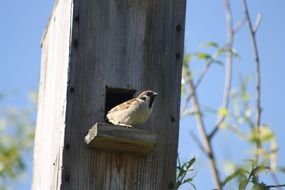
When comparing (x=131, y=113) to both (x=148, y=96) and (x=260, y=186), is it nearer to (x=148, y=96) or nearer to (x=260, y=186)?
(x=148, y=96)

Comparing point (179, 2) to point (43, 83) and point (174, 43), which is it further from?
point (43, 83)

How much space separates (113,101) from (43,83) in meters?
0.53

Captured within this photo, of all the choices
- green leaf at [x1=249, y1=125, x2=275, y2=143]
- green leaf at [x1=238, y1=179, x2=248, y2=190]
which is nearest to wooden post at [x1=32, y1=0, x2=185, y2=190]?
green leaf at [x1=249, y1=125, x2=275, y2=143]

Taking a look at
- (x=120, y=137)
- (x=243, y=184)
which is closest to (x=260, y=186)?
(x=243, y=184)

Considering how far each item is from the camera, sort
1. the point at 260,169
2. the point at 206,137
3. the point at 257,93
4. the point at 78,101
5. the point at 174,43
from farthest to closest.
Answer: the point at 206,137, the point at 174,43, the point at 78,101, the point at 257,93, the point at 260,169

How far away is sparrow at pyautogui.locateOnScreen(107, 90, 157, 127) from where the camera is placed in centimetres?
430

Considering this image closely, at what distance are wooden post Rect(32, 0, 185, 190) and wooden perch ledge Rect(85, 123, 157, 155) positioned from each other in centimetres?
12

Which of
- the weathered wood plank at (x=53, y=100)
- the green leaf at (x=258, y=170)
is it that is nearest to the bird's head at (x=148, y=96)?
the weathered wood plank at (x=53, y=100)

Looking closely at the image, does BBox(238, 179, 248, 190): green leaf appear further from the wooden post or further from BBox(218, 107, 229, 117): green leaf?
BBox(218, 107, 229, 117): green leaf

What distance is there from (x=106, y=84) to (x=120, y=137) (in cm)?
46

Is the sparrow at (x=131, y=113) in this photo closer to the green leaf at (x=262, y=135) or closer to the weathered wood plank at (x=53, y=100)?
the weathered wood plank at (x=53, y=100)

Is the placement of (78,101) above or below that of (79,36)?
below

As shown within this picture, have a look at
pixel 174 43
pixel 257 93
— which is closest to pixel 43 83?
pixel 174 43

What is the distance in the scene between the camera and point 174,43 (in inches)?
184
